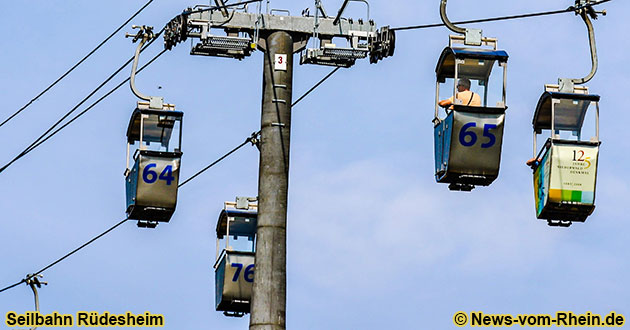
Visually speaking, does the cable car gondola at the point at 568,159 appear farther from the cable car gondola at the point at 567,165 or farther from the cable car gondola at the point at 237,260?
the cable car gondola at the point at 237,260

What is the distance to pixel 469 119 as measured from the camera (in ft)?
67.1

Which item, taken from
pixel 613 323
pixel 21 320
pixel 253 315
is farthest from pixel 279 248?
pixel 21 320

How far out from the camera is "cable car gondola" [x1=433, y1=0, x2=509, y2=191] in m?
20.5

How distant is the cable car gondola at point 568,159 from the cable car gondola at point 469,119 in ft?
2.07

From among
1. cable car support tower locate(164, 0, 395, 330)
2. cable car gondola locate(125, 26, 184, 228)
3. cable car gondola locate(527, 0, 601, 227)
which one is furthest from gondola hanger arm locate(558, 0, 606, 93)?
cable car gondola locate(125, 26, 184, 228)

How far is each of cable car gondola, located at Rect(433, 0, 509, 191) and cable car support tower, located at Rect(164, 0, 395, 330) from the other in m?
1.01

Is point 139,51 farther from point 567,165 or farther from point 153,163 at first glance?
point 567,165

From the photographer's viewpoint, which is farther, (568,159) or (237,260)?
(237,260)

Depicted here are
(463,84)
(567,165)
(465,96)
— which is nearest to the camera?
(567,165)

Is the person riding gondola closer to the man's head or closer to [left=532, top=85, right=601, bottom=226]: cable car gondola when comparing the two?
the man's head

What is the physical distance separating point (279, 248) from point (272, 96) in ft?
6.37

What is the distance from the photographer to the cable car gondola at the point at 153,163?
75.5 feet

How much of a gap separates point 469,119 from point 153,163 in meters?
4.94

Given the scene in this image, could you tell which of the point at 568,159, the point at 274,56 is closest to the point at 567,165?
the point at 568,159
